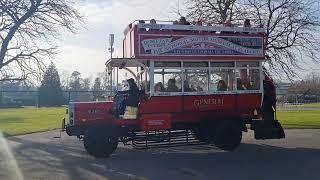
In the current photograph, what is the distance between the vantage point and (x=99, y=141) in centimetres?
1617

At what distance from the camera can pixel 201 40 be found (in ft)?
57.3

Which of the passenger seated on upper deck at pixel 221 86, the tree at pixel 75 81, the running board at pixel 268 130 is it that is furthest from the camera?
the tree at pixel 75 81

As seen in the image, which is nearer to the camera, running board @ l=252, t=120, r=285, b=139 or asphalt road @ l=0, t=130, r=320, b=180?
asphalt road @ l=0, t=130, r=320, b=180

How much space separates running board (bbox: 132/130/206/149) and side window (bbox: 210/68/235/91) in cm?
168

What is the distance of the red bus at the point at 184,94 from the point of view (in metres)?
16.8

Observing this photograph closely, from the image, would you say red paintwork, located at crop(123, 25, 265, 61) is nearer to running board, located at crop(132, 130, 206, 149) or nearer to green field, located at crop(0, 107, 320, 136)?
running board, located at crop(132, 130, 206, 149)

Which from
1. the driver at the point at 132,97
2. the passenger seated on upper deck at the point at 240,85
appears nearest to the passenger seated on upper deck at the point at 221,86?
the passenger seated on upper deck at the point at 240,85

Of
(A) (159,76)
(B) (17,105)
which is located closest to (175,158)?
(A) (159,76)

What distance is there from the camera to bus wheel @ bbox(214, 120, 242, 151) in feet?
57.7

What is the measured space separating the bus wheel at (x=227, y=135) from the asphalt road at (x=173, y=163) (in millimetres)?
289

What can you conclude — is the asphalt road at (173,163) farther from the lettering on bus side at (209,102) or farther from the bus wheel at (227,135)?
the lettering on bus side at (209,102)

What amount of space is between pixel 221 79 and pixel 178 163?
3916mm

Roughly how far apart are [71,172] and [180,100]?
484 cm

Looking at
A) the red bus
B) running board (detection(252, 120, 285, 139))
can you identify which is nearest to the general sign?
the red bus
